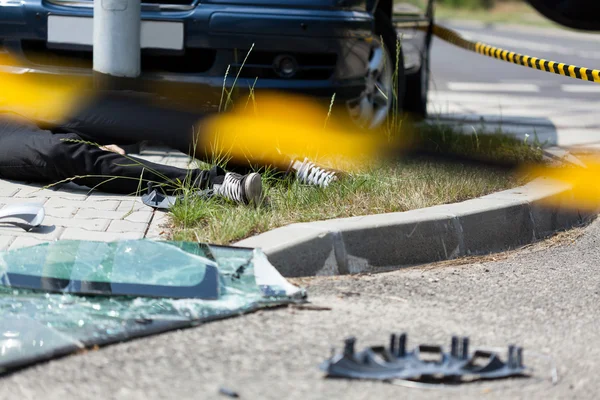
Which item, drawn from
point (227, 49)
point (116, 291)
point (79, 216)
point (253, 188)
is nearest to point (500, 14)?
point (227, 49)

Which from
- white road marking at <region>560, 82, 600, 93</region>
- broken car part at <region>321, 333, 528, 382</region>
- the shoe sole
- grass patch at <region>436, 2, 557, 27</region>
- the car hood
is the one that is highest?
the car hood

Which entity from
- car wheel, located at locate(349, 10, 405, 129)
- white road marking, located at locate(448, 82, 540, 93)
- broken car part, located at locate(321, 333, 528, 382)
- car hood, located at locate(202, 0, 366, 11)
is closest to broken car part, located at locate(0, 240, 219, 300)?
broken car part, located at locate(321, 333, 528, 382)

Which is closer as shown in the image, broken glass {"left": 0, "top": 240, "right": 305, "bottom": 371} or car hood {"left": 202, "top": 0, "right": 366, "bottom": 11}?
broken glass {"left": 0, "top": 240, "right": 305, "bottom": 371}

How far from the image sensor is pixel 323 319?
318 centimetres

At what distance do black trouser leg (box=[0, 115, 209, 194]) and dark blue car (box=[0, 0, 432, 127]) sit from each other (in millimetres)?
787

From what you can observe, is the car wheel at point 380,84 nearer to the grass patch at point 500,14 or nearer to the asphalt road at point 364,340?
the asphalt road at point 364,340

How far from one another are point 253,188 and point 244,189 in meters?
0.04

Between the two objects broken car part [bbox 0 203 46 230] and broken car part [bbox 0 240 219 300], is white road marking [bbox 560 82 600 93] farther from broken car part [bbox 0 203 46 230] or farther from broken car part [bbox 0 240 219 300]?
broken car part [bbox 0 240 219 300]

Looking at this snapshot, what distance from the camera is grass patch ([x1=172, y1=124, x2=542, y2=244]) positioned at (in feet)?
13.2

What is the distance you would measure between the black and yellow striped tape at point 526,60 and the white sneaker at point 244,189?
211cm

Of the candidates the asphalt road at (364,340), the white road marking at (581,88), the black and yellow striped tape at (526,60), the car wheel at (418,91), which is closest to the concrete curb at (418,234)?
the asphalt road at (364,340)

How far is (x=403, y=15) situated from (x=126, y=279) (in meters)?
4.73

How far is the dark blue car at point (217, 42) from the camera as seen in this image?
5.38 metres

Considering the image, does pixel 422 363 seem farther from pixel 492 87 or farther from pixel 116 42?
pixel 492 87
